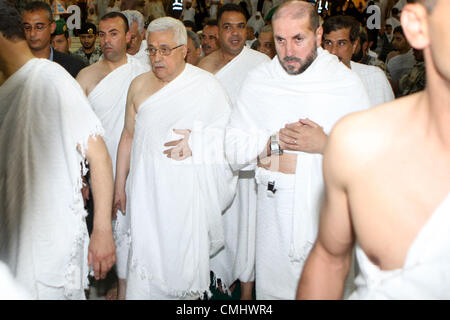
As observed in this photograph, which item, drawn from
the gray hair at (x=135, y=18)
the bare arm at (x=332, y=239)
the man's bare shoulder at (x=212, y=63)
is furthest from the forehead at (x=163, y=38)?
the bare arm at (x=332, y=239)

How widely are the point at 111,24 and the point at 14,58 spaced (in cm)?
272

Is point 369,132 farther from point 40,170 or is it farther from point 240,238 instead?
point 240,238

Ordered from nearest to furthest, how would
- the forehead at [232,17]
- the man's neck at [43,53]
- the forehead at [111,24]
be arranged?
the man's neck at [43,53] → the forehead at [111,24] → the forehead at [232,17]

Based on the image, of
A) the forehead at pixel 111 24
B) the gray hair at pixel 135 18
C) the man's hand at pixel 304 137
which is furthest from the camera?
the gray hair at pixel 135 18

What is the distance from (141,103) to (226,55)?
5.09 feet

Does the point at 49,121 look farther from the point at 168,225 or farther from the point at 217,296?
the point at 217,296

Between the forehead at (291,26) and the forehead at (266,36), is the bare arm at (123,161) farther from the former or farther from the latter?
the forehead at (266,36)

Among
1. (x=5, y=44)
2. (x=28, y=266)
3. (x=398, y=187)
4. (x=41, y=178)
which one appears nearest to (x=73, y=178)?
(x=41, y=178)

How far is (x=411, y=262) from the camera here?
139 centimetres

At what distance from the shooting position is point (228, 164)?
4.19 meters

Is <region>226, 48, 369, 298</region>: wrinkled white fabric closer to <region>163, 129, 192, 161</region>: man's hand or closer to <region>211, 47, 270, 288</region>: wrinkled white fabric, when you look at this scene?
<region>163, 129, 192, 161</region>: man's hand

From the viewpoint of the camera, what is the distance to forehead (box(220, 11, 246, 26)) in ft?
18.8

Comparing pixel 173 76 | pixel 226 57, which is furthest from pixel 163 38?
pixel 226 57

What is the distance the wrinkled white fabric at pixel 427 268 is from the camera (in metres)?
1.34
